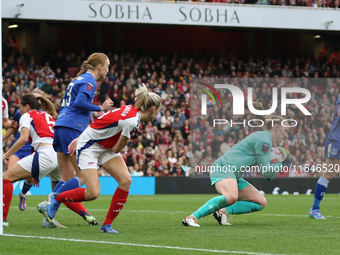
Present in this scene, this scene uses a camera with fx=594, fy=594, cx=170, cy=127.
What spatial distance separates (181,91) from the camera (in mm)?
23297

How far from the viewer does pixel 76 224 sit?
303 inches

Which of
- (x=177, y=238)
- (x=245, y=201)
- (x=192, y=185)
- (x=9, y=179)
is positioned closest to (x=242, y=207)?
(x=245, y=201)

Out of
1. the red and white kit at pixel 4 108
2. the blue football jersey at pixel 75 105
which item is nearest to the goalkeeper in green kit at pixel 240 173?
the blue football jersey at pixel 75 105

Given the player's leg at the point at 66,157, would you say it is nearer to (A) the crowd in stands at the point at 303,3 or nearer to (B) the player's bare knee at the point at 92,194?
(B) the player's bare knee at the point at 92,194

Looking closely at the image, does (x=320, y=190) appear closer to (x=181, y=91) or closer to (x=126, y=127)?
(x=126, y=127)

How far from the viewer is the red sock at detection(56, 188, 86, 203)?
649 cm

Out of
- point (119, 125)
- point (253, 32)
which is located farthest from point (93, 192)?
point (253, 32)

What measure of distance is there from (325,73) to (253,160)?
2046 cm

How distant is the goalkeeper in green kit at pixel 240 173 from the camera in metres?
7.24

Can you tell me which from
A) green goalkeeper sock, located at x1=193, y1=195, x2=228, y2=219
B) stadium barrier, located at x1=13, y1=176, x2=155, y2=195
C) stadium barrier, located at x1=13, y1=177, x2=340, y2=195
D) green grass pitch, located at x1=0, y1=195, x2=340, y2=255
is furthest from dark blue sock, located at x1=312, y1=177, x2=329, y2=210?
stadium barrier, located at x1=13, y1=176, x2=155, y2=195

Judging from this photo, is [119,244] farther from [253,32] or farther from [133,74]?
[253,32]

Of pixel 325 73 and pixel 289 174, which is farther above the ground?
pixel 325 73

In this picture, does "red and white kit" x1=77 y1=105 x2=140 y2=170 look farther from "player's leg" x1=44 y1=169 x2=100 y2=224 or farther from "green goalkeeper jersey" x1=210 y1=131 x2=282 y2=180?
"green goalkeeper jersey" x1=210 y1=131 x2=282 y2=180

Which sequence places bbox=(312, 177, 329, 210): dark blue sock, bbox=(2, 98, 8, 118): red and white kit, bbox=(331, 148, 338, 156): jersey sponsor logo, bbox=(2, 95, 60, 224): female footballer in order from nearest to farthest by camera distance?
bbox=(2, 95, 60, 224): female footballer → bbox=(331, 148, 338, 156): jersey sponsor logo → bbox=(312, 177, 329, 210): dark blue sock → bbox=(2, 98, 8, 118): red and white kit
